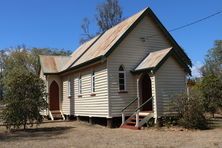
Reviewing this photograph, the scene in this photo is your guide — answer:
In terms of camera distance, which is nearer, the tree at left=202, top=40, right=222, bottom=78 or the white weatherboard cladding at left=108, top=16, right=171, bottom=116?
the white weatherboard cladding at left=108, top=16, right=171, bottom=116

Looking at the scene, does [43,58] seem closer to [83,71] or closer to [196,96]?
[83,71]

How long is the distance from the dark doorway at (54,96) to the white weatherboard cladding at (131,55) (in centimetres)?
1121

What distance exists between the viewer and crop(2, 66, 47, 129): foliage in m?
20.1

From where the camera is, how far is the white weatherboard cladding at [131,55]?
21.2 metres

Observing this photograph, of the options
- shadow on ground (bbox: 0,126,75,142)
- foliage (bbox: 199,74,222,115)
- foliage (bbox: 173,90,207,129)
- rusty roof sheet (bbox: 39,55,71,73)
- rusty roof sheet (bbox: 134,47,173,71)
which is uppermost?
rusty roof sheet (bbox: 39,55,71,73)

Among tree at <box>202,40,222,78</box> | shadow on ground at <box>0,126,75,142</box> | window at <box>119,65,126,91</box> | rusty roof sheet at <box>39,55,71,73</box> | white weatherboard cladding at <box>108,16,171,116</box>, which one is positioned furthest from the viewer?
tree at <box>202,40,222,78</box>

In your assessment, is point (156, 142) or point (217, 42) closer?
point (156, 142)

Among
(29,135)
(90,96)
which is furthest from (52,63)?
(29,135)

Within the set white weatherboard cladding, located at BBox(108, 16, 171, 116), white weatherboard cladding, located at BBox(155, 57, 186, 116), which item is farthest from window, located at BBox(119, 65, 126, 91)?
white weatherboard cladding, located at BBox(155, 57, 186, 116)

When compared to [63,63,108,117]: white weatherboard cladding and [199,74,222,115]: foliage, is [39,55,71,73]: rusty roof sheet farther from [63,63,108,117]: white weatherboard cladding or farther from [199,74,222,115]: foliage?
[199,74,222,115]: foliage

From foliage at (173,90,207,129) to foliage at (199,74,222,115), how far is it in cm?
633

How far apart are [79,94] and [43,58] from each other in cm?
865

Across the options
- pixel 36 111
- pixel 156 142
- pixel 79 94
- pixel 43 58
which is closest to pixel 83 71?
pixel 79 94

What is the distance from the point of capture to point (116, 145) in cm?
1349
